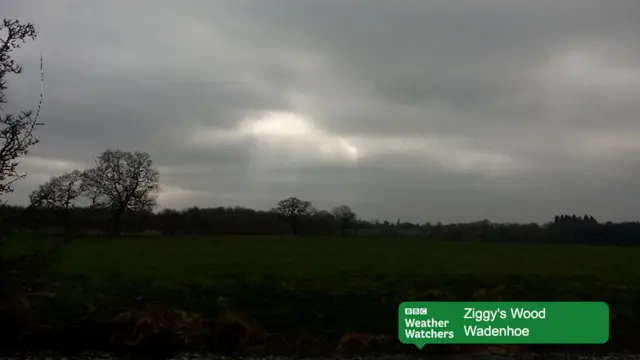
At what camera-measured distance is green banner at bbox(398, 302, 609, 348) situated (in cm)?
1853

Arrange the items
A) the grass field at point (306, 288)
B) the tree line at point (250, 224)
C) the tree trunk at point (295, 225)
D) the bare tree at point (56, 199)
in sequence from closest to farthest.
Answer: the bare tree at point (56, 199), the grass field at point (306, 288), the tree line at point (250, 224), the tree trunk at point (295, 225)

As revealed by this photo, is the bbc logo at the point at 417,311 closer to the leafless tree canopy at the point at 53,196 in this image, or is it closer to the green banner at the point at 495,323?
the green banner at the point at 495,323

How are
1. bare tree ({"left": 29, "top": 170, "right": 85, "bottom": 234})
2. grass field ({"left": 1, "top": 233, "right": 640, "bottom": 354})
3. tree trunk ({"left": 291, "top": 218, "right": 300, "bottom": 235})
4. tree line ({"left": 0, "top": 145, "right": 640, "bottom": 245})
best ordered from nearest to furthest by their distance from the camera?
bare tree ({"left": 29, "top": 170, "right": 85, "bottom": 234}), grass field ({"left": 1, "top": 233, "right": 640, "bottom": 354}), tree line ({"left": 0, "top": 145, "right": 640, "bottom": 245}), tree trunk ({"left": 291, "top": 218, "right": 300, "bottom": 235})

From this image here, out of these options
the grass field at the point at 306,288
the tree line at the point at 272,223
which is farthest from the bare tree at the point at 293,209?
the grass field at the point at 306,288

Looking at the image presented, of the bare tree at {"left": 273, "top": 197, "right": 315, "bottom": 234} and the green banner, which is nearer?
the green banner

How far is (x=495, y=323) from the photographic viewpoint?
59.9ft

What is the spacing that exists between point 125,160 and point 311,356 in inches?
3748

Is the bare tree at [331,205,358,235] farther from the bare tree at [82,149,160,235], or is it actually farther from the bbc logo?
the bbc logo

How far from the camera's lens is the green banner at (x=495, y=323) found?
18.5 meters

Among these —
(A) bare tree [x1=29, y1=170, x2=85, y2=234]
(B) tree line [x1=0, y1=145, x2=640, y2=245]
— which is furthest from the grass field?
(B) tree line [x1=0, y1=145, x2=640, y2=245]

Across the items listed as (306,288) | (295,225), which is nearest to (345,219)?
(295,225)

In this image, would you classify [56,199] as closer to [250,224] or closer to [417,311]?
[417,311]

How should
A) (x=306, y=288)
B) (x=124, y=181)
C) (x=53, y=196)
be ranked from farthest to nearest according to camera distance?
1. (x=124, y=181)
2. (x=306, y=288)
3. (x=53, y=196)

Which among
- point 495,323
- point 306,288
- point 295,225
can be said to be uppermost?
point 295,225
